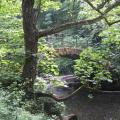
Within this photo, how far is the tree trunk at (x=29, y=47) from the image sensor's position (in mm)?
8156

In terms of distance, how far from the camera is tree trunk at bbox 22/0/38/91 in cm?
816

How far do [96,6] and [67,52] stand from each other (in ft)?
18.1

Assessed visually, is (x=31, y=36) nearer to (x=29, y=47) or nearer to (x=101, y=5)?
(x=29, y=47)

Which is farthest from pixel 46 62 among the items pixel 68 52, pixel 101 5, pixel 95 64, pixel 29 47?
pixel 68 52

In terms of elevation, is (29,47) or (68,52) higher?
(29,47)

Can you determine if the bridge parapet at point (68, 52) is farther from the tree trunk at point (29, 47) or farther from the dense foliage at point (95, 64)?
the tree trunk at point (29, 47)

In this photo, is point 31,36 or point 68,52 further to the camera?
point 68,52

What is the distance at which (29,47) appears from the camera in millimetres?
8258

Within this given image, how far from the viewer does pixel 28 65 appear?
8.28 metres

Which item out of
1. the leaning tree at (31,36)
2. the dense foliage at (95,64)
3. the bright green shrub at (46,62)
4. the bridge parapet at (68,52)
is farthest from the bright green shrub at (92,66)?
the bridge parapet at (68,52)

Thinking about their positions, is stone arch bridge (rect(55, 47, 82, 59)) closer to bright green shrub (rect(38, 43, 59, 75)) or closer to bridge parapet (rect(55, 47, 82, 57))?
bridge parapet (rect(55, 47, 82, 57))

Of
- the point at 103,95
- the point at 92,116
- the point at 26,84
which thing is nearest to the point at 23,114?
the point at 26,84

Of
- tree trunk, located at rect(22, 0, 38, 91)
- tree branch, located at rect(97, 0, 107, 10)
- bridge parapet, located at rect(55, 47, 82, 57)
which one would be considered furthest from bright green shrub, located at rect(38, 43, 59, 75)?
bridge parapet, located at rect(55, 47, 82, 57)

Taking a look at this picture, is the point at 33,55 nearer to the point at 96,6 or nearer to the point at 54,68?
the point at 54,68
